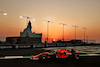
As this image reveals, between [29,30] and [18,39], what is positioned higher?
[29,30]

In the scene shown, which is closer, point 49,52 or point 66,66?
point 66,66

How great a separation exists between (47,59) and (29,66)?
9.93ft

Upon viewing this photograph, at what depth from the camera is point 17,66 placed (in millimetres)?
9555

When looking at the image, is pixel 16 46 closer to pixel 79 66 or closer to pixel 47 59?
pixel 47 59

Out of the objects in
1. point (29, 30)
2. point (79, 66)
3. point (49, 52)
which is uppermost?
point (29, 30)

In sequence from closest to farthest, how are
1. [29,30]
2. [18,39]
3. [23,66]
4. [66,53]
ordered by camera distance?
[23,66] < [66,53] < [18,39] < [29,30]

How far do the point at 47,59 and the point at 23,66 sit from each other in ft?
10.8

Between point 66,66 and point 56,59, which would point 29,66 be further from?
point 56,59

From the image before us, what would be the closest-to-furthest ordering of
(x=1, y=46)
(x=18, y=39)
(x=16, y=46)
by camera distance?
(x=1, y=46) → (x=16, y=46) → (x=18, y=39)

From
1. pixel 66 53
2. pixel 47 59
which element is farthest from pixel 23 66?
pixel 66 53

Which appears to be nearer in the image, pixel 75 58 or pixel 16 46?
pixel 75 58

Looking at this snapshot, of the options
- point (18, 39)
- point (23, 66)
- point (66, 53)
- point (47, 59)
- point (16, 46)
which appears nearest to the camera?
point (23, 66)

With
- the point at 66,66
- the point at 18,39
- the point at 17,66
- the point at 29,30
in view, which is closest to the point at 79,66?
the point at 66,66

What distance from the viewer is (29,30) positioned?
149m
